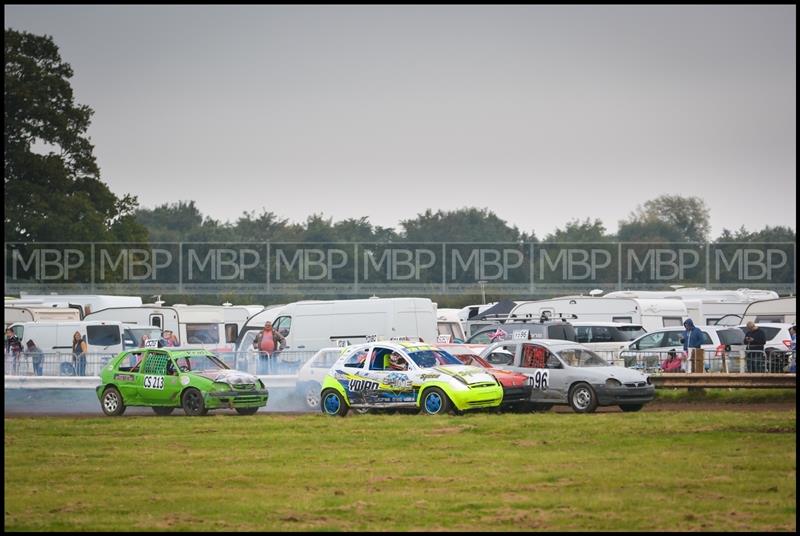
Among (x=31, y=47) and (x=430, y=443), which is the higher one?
(x=31, y=47)

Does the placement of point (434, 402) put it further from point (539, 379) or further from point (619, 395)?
point (619, 395)

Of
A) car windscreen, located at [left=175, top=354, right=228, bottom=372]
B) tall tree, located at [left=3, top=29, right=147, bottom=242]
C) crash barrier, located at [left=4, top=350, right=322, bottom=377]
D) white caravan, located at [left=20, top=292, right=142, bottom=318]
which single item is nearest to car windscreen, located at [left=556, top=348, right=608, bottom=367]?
car windscreen, located at [left=175, top=354, right=228, bottom=372]

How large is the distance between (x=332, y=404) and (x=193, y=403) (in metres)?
2.99

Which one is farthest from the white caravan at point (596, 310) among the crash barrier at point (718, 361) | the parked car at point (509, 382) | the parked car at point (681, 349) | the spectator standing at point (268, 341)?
the parked car at point (509, 382)

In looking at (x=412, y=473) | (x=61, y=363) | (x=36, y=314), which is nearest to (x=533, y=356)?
(x=412, y=473)

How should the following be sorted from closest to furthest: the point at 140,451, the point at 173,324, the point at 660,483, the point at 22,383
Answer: the point at 660,483, the point at 140,451, the point at 22,383, the point at 173,324

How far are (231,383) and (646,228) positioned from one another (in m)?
81.4

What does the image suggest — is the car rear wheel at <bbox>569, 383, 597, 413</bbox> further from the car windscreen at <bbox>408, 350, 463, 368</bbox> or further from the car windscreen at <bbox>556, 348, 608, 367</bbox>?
the car windscreen at <bbox>408, 350, 463, 368</bbox>

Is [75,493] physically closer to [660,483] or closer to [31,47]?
[660,483]

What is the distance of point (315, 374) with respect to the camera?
97.3 ft

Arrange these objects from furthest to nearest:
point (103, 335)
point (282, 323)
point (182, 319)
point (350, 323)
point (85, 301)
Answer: point (85, 301), point (182, 319), point (103, 335), point (282, 323), point (350, 323)

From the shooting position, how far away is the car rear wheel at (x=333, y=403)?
27.5 meters

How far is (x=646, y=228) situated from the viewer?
105938 millimetres

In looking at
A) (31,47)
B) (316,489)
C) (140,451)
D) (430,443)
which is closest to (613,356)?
(430,443)
